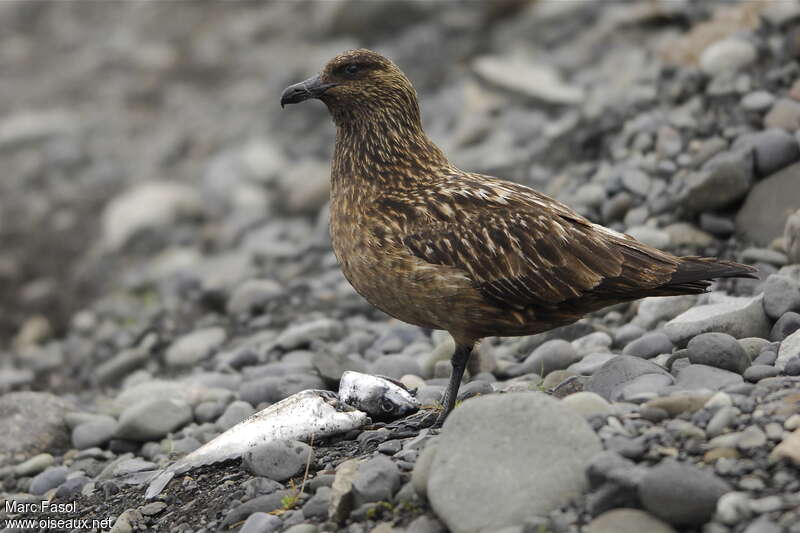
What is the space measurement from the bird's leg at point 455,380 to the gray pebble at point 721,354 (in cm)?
119

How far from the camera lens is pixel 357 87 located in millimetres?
5793

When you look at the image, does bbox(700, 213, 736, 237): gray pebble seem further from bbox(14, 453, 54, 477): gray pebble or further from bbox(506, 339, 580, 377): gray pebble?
bbox(14, 453, 54, 477): gray pebble

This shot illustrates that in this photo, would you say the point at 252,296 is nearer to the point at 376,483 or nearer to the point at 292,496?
the point at 292,496

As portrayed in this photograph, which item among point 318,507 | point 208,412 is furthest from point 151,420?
point 318,507

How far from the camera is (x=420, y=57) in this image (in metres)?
12.3

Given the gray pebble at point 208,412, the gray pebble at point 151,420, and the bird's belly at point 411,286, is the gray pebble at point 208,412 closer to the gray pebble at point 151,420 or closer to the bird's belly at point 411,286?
the gray pebble at point 151,420

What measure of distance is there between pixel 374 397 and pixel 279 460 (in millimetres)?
745

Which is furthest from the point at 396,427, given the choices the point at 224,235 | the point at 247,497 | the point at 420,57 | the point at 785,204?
the point at 420,57

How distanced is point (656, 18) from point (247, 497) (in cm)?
781

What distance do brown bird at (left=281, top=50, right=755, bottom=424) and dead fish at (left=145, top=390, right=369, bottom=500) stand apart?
0.56m

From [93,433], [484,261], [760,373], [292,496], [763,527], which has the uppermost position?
[484,261]

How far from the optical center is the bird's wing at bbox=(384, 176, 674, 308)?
16.8 feet

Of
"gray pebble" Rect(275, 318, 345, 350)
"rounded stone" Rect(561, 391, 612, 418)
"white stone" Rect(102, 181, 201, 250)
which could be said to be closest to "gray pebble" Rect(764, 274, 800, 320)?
"rounded stone" Rect(561, 391, 612, 418)

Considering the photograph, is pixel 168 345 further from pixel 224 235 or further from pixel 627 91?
pixel 627 91
